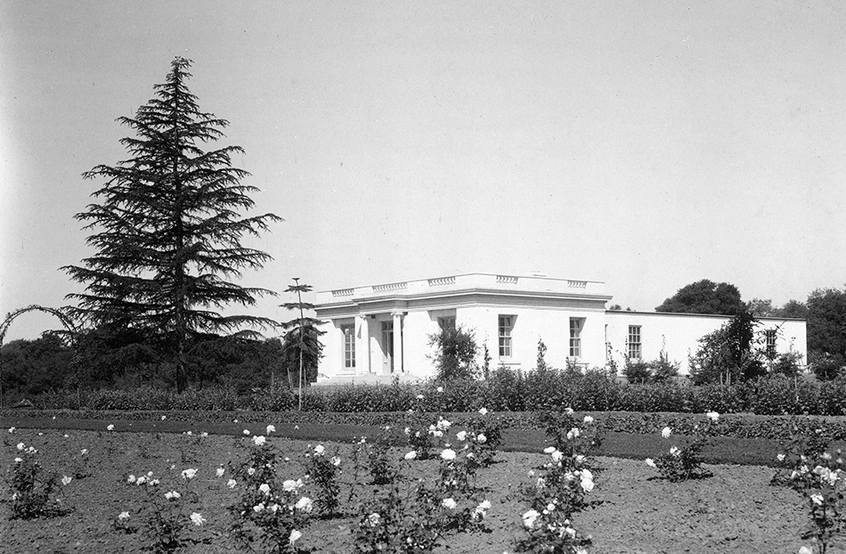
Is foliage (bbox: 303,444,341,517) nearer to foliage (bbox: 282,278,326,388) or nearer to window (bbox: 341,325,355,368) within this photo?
foliage (bbox: 282,278,326,388)

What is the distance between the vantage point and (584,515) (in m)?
7.86

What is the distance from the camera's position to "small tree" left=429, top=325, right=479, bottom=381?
29281mm

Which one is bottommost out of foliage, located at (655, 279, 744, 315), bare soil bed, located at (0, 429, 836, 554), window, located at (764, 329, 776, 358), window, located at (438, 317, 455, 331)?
bare soil bed, located at (0, 429, 836, 554)

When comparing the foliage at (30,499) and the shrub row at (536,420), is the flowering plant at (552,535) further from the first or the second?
the foliage at (30,499)

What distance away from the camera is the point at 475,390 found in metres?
19.0

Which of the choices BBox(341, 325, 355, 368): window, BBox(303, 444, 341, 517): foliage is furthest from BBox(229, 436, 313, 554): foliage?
BBox(341, 325, 355, 368): window

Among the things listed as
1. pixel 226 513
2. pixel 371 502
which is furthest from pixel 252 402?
pixel 371 502

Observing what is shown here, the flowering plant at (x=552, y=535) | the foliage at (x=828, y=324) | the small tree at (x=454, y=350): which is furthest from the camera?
the foliage at (x=828, y=324)

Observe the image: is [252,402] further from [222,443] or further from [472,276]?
[472,276]

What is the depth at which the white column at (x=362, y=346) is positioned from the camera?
3547 centimetres

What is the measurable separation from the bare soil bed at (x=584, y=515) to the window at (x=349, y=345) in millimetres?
25354

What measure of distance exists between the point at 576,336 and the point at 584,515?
26.5 metres

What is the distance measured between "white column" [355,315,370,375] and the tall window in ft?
27.3

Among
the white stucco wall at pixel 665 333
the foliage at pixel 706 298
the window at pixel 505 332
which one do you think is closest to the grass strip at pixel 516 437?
the window at pixel 505 332
